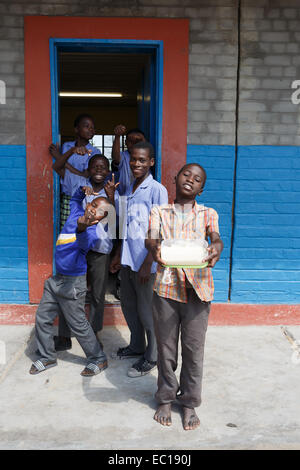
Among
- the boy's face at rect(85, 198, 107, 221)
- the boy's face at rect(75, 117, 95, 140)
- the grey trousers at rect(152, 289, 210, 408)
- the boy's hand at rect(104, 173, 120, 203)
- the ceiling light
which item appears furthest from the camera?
the ceiling light

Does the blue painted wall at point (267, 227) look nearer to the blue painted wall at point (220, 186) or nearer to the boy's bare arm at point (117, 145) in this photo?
the blue painted wall at point (220, 186)

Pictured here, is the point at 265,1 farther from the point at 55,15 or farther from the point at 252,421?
the point at 252,421

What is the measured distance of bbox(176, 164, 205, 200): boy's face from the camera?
2709 millimetres

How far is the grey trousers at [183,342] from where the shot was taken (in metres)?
2.83

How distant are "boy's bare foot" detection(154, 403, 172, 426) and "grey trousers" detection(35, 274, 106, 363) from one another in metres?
0.85

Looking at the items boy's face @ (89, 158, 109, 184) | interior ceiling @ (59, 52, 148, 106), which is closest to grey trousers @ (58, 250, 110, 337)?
boy's face @ (89, 158, 109, 184)

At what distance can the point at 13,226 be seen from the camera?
4613 millimetres

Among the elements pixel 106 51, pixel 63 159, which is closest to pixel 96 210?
pixel 63 159

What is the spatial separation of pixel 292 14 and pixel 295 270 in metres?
2.57

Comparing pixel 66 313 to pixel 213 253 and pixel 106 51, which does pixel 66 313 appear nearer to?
pixel 213 253

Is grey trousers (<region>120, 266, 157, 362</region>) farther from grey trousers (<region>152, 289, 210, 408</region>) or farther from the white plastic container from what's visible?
the white plastic container

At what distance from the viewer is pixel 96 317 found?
13.2 feet

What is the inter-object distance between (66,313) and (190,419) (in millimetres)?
1257

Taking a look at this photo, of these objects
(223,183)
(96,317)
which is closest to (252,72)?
(223,183)
